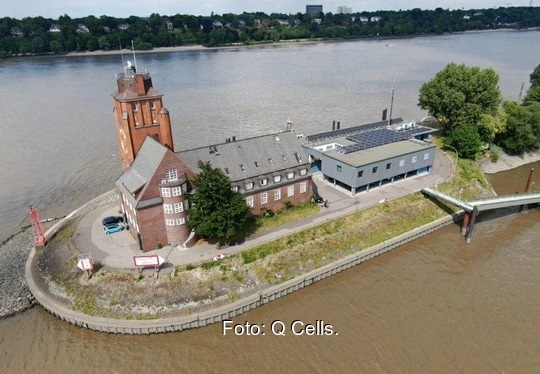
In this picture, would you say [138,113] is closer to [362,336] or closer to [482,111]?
[362,336]

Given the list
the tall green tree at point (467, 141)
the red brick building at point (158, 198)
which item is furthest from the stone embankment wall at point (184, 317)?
the tall green tree at point (467, 141)

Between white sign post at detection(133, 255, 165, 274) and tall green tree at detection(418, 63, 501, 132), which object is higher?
tall green tree at detection(418, 63, 501, 132)

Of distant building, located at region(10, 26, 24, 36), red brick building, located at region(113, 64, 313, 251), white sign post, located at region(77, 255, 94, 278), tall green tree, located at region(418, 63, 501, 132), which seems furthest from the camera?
distant building, located at region(10, 26, 24, 36)

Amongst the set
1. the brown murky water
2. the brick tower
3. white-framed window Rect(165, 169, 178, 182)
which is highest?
the brick tower

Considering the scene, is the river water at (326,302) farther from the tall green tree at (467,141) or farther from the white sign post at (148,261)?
the tall green tree at (467,141)

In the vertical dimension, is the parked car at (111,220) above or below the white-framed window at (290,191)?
below

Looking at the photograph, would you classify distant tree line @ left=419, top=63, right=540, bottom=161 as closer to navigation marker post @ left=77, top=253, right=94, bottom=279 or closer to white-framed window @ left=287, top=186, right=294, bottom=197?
white-framed window @ left=287, top=186, right=294, bottom=197

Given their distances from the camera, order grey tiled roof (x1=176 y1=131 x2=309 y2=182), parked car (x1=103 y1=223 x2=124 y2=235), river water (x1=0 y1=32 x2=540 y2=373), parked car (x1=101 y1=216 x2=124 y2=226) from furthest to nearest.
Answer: parked car (x1=101 y1=216 x2=124 y2=226) → parked car (x1=103 y1=223 x2=124 y2=235) → grey tiled roof (x1=176 y1=131 x2=309 y2=182) → river water (x1=0 y1=32 x2=540 y2=373)

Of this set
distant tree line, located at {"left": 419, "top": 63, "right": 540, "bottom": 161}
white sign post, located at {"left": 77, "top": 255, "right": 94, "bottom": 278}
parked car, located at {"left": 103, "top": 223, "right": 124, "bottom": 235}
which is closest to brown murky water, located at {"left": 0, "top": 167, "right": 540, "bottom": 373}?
white sign post, located at {"left": 77, "top": 255, "right": 94, "bottom": 278}
